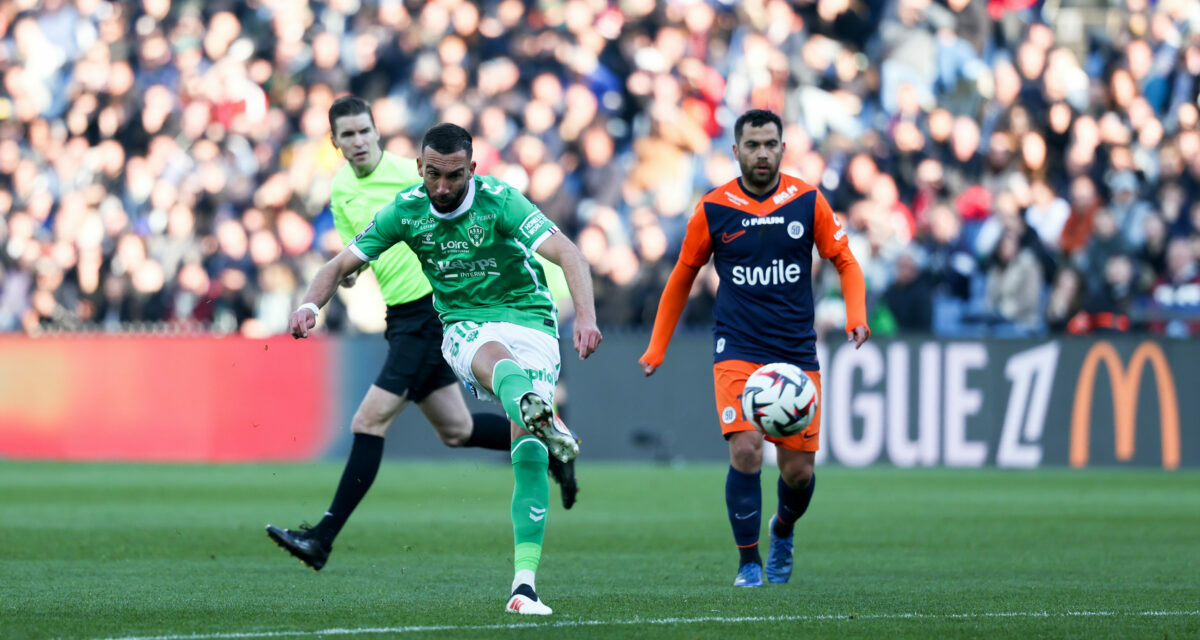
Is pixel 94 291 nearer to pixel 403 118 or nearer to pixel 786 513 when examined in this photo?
pixel 403 118

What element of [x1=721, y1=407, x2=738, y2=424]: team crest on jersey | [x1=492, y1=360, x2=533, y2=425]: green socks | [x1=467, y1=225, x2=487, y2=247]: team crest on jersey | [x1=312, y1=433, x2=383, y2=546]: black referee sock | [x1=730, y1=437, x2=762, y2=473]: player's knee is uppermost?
[x1=467, y1=225, x2=487, y2=247]: team crest on jersey

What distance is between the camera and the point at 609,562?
9289mm

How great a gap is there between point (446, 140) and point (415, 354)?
7.99ft

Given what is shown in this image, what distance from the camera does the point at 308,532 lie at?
8523 mm

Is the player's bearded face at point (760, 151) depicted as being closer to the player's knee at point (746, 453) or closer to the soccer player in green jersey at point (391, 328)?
the player's knee at point (746, 453)

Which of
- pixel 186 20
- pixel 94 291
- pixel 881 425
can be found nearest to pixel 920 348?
pixel 881 425

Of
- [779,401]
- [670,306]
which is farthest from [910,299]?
[779,401]

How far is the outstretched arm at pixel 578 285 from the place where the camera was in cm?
678

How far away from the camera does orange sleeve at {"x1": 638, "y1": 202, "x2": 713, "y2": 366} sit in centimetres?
834

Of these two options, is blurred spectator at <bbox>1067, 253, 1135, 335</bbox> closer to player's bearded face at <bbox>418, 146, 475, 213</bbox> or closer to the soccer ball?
the soccer ball

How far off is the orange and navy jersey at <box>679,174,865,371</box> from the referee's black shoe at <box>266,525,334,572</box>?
2098mm

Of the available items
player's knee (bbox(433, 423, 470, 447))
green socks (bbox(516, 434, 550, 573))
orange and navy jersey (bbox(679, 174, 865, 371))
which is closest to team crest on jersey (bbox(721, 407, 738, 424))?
orange and navy jersey (bbox(679, 174, 865, 371))

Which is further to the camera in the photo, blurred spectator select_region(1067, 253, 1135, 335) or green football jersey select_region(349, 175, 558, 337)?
blurred spectator select_region(1067, 253, 1135, 335)

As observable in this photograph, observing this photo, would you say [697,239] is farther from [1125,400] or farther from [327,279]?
[1125,400]
